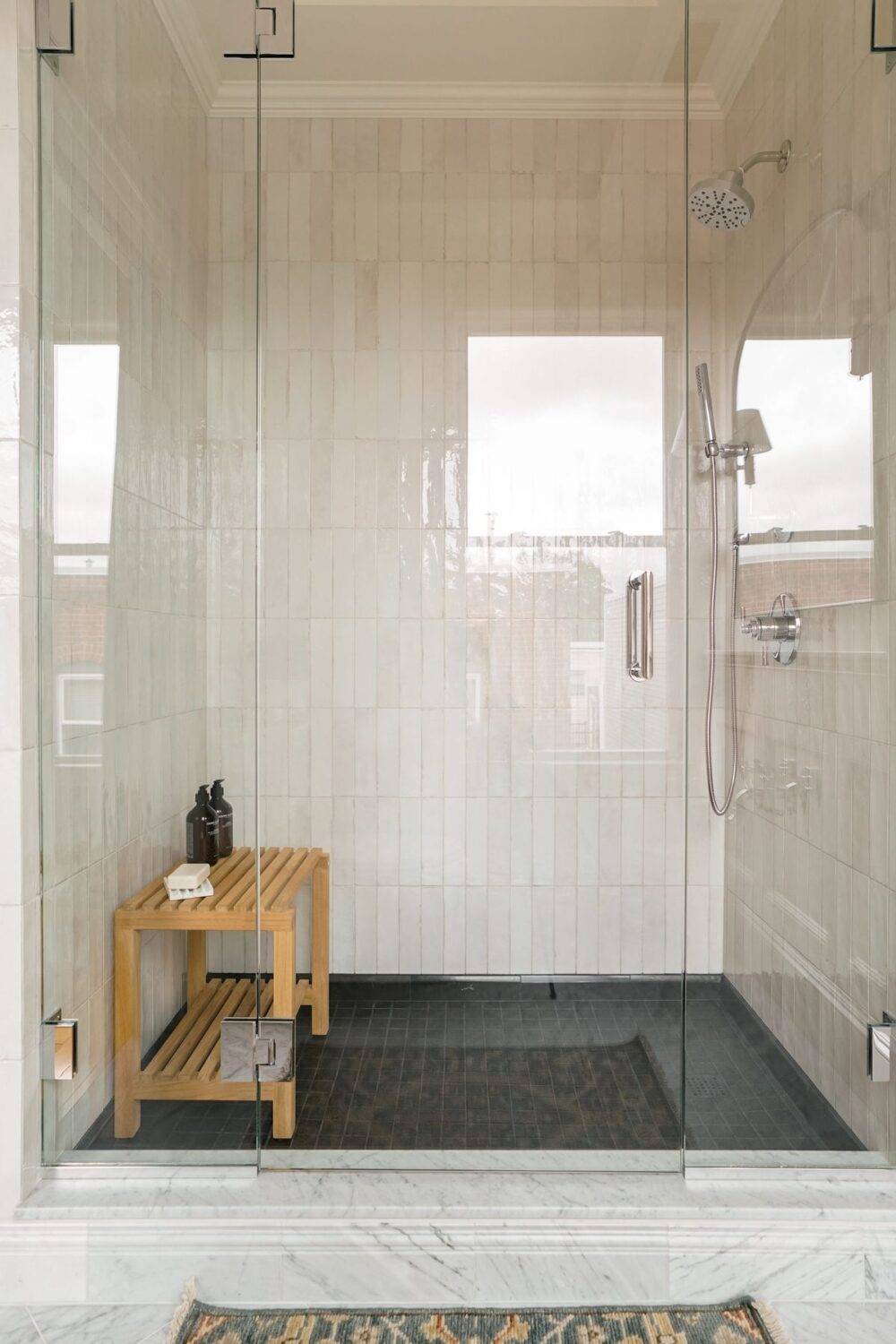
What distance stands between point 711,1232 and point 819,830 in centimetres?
75

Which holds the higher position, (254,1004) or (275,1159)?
(254,1004)

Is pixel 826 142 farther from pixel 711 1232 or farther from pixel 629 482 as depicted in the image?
pixel 711 1232

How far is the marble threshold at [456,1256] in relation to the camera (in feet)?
4.97

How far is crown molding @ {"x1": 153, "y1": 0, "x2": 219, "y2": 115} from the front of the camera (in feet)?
5.54

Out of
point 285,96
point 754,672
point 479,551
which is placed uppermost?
point 285,96

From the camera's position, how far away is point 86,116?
5.43ft

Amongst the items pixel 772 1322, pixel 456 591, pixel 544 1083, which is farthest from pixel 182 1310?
pixel 456 591

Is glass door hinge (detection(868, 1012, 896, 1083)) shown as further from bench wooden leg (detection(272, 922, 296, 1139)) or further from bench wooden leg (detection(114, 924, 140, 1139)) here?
bench wooden leg (detection(114, 924, 140, 1139))

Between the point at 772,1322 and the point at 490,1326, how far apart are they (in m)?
0.48

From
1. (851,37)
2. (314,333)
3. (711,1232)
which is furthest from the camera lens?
(314,333)

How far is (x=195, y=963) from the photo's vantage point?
5.76 ft

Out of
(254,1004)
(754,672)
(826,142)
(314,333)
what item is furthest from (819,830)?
(314,333)

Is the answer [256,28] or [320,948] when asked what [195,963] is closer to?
[320,948]

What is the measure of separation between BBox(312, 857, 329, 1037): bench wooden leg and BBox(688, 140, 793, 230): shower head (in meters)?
1.53
